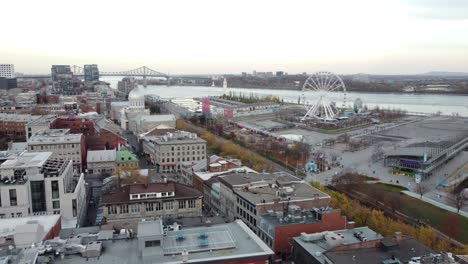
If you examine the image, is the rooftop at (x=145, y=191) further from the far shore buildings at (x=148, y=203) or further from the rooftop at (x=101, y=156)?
the rooftop at (x=101, y=156)

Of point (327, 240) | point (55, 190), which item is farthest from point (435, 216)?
point (55, 190)

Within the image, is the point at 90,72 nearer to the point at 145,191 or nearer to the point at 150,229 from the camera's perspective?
A: the point at 145,191

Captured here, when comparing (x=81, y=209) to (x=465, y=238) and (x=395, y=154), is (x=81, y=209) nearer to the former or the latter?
(x=465, y=238)

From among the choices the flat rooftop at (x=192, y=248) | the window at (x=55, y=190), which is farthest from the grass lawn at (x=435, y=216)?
the window at (x=55, y=190)

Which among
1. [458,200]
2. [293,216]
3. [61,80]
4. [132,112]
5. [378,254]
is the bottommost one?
[458,200]

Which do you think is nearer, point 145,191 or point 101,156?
point 145,191

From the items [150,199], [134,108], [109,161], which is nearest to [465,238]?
[150,199]
